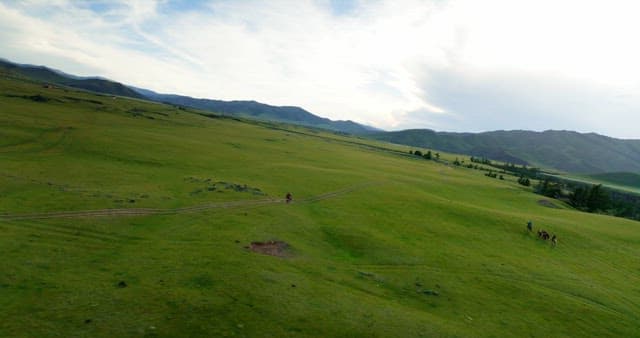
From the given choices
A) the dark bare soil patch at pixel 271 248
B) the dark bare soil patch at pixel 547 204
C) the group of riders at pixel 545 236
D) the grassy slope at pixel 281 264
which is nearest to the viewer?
the grassy slope at pixel 281 264

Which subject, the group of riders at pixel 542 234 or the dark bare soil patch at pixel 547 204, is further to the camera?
the dark bare soil patch at pixel 547 204

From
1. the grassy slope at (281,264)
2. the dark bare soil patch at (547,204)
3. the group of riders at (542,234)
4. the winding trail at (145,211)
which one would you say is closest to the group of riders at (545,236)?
the group of riders at (542,234)

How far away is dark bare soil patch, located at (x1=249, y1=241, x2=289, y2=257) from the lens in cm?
3669

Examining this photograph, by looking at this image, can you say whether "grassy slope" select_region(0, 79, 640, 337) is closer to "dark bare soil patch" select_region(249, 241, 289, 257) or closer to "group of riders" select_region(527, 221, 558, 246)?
"dark bare soil patch" select_region(249, 241, 289, 257)

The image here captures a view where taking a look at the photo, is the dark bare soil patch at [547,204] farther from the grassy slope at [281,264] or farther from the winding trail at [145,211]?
the winding trail at [145,211]

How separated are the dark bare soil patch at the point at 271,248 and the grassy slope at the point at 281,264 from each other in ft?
4.65

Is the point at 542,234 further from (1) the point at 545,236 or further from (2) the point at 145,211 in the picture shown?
(2) the point at 145,211

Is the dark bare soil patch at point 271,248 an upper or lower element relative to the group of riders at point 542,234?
lower

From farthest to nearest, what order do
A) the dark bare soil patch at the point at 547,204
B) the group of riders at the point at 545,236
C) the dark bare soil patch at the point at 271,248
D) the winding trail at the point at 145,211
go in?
the dark bare soil patch at the point at 547,204 < the group of riders at the point at 545,236 < the winding trail at the point at 145,211 < the dark bare soil patch at the point at 271,248

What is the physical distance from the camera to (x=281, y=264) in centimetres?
3400

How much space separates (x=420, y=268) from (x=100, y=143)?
83.1m

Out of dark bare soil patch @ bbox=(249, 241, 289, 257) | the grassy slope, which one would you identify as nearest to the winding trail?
the grassy slope

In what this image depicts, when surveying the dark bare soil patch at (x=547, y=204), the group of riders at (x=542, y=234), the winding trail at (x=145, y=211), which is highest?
the dark bare soil patch at (x=547, y=204)

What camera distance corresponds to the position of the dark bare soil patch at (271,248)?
36.7 m
